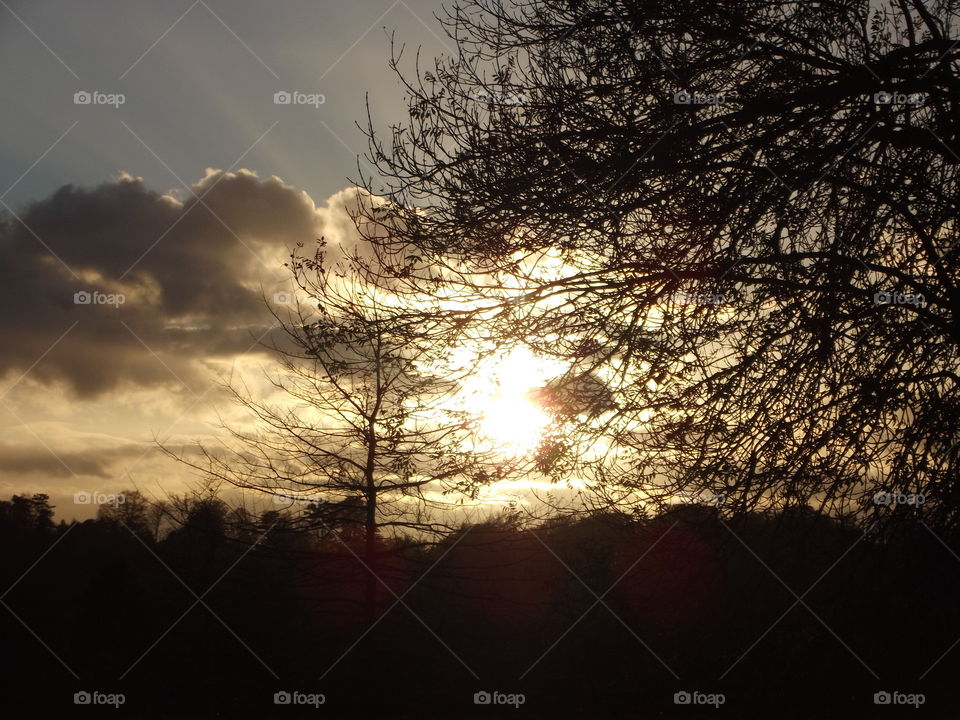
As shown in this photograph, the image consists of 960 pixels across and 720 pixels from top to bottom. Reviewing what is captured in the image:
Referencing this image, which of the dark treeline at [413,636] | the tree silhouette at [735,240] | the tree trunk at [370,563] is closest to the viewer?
the tree silhouette at [735,240]

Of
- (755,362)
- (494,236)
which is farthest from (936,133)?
(494,236)

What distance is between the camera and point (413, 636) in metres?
11.1

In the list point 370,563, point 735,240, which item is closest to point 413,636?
point 370,563

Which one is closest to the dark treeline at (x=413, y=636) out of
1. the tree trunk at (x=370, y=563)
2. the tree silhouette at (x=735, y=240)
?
the tree trunk at (x=370, y=563)

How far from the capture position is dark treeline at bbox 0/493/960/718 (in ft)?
33.0

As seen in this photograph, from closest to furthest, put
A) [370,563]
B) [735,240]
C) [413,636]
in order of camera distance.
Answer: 1. [735,240]
2. [370,563]
3. [413,636]

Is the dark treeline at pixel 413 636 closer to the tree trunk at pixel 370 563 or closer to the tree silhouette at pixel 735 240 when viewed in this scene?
the tree trunk at pixel 370 563

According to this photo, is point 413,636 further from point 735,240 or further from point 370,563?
point 735,240

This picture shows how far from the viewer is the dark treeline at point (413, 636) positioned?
33.0ft

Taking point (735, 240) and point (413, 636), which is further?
point (413, 636)

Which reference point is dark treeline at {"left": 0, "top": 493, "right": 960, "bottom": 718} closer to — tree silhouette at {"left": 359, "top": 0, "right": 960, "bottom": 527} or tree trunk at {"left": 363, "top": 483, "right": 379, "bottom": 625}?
tree trunk at {"left": 363, "top": 483, "right": 379, "bottom": 625}

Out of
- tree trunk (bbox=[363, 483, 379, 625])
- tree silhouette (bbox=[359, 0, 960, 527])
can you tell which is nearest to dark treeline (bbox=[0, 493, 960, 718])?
tree trunk (bbox=[363, 483, 379, 625])

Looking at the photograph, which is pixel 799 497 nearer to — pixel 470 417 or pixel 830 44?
pixel 470 417

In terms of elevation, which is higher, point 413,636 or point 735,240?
point 735,240
